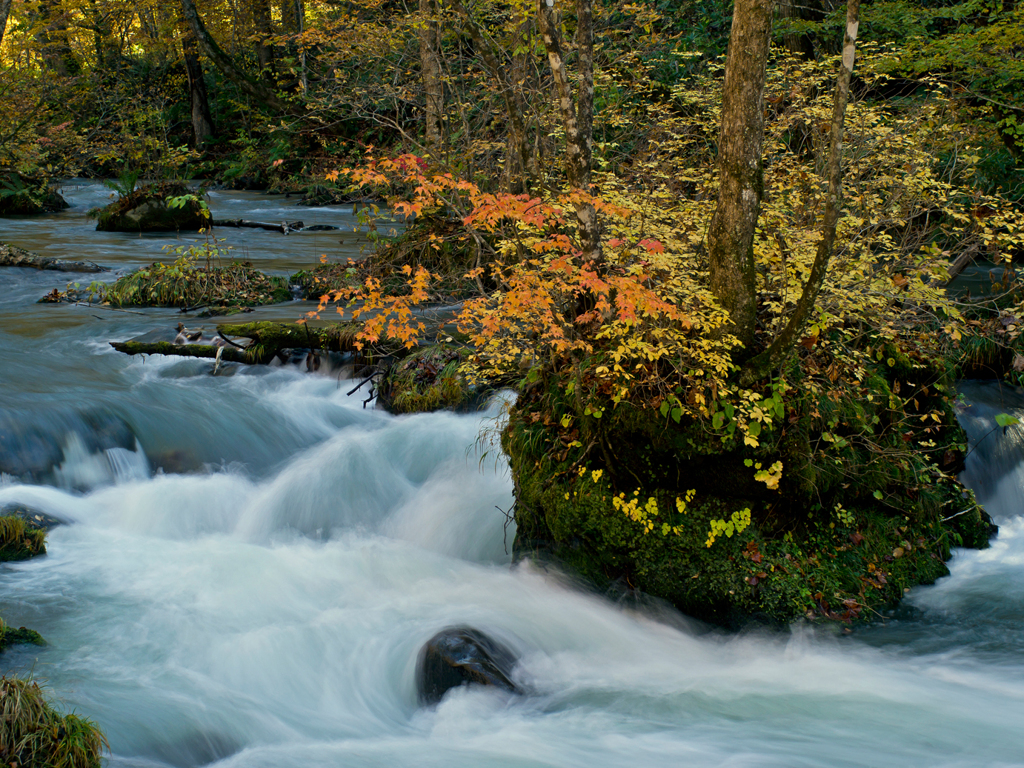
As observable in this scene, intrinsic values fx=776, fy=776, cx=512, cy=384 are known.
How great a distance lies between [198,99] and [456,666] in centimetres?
2713

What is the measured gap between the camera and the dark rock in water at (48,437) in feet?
23.1

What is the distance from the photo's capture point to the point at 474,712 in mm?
4770

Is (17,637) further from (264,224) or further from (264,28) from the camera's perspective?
(264,28)

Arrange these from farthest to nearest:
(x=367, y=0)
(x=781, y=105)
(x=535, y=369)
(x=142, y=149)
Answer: (x=142, y=149) → (x=367, y=0) → (x=781, y=105) → (x=535, y=369)

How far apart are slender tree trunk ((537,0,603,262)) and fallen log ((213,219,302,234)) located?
40.7 feet

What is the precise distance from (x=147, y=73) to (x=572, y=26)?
77.5 feet

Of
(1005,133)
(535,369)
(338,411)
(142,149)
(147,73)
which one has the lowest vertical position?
(338,411)

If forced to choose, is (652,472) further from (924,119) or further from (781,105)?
(781,105)

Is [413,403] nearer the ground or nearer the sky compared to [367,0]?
nearer the ground

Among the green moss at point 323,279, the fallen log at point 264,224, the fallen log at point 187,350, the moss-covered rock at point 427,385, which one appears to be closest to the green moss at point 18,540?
the fallen log at point 187,350

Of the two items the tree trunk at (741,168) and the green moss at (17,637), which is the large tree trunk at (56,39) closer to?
the green moss at (17,637)

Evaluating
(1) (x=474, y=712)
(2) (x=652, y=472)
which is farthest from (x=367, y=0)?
(1) (x=474, y=712)

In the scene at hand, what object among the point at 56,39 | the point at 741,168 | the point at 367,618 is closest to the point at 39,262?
the point at 367,618

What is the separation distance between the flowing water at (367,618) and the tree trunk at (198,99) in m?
20.4
